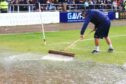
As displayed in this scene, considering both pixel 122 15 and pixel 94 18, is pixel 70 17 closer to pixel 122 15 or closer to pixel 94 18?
pixel 122 15

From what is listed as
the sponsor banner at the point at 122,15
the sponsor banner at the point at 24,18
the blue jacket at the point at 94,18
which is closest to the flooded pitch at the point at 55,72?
the blue jacket at the point at 94,18

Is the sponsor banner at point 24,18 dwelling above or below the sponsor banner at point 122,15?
above

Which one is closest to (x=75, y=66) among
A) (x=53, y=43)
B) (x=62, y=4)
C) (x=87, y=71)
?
(x=87, y=71)

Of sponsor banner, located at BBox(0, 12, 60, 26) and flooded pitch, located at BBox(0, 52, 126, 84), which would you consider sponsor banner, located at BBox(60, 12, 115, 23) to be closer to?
sponsor banner, located at BBox(0, 12, 60, 26)

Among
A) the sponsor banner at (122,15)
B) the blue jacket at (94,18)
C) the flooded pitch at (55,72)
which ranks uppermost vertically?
the blue jacket at (94,18)

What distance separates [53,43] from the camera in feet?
63.1

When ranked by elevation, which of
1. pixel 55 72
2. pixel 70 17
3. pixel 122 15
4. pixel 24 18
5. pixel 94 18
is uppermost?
pixel 94 18

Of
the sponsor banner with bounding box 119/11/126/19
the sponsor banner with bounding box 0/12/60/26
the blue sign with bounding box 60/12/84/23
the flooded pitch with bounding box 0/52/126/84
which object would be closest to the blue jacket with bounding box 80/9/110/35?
the flooded pitch with bounding box 0/52/126/84

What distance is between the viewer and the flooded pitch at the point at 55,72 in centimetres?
1148

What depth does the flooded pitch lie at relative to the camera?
11.5 metres

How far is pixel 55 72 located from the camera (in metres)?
12.6

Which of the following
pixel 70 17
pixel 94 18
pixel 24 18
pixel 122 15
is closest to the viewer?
pixel 94 18

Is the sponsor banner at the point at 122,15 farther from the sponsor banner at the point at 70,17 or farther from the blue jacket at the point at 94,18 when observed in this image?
the blue jacket at the point at 94,18

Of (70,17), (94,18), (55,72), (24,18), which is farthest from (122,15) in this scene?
(55,72)
